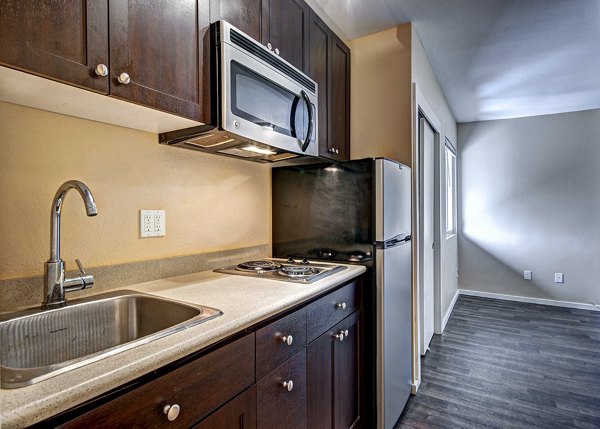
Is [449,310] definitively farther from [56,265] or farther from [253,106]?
[56,265]

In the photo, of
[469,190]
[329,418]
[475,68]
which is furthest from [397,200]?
[469,190]

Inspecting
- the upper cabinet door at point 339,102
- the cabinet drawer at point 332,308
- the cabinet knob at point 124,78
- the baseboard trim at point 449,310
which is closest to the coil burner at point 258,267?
the cabinet drawer at point 332,308

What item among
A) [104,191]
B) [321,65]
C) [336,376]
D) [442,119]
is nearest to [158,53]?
[104,191]

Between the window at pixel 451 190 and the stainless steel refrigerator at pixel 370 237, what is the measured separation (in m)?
2.47

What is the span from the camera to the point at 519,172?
434 cm

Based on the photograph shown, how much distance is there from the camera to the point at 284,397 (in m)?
1.10

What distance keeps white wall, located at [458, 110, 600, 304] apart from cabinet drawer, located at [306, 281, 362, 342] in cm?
363

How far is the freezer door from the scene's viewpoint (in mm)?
1697

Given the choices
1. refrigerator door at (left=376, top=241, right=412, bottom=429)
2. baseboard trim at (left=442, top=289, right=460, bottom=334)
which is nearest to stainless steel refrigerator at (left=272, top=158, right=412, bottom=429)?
refrigerator door at (left=376, top=241, right=412, bottom=429)

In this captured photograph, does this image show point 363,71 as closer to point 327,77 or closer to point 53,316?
point 327,77

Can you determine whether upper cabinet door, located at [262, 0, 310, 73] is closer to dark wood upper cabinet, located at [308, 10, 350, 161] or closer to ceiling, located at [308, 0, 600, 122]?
dark wood upper cabinet, located at [308, 10, 350, 161]

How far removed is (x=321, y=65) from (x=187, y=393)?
5.79 ft

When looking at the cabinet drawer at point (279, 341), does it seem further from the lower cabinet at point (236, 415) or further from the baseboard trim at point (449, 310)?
the baseboard trim at point (449, 310)

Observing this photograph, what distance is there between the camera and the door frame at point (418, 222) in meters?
2.21
